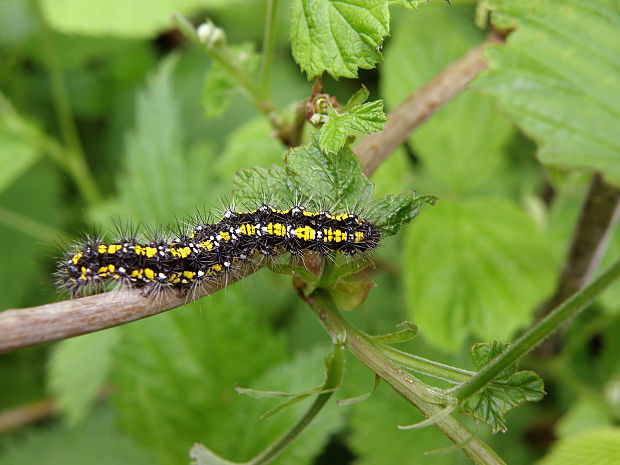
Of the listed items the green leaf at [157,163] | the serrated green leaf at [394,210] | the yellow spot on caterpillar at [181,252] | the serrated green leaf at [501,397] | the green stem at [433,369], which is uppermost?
the green leaf at [157,163]

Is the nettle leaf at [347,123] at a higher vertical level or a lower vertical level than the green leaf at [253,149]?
lower

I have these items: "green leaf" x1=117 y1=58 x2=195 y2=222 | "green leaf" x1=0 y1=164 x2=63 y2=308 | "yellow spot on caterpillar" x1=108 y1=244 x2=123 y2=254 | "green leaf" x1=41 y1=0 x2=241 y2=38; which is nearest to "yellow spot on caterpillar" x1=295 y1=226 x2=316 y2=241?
"yellow spot on caterpillar" x1=108 y1=244 x2=123 y2=254

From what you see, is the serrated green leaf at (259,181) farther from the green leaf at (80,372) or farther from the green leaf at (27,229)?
the green leaf at (27,229)

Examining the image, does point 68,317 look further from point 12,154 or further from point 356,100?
point 12,154

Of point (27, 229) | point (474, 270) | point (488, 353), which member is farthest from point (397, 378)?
point (27, 229)

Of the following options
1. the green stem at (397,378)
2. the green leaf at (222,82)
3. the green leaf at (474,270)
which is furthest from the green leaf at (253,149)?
the green stem at (397,378)

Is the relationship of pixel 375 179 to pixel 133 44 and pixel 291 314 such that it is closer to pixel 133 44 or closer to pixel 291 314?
pixel 291 314

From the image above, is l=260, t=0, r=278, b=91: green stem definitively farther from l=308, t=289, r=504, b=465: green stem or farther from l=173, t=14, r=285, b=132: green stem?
l=308, t=289, r=504, b=465: green stem
